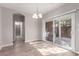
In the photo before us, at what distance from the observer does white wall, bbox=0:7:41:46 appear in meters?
4.48

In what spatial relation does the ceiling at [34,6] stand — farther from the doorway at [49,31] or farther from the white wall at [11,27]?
the doorway at [49,31]

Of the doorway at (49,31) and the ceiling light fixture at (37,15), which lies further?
the doorway at (49,31)

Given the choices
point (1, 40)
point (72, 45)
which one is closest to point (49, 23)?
point (72, 45)

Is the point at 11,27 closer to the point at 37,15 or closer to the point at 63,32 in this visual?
the point at 37,15

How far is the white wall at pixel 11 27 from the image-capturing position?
14.7ft

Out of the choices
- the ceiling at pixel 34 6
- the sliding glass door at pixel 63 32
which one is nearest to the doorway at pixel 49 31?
the sliding glass door at pixel 63 32

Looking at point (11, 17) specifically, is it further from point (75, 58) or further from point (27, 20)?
point (75, 58)

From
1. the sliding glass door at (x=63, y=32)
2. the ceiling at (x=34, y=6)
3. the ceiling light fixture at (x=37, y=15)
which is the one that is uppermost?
the ceiling at (x=34, y=6)

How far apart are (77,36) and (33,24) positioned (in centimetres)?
196

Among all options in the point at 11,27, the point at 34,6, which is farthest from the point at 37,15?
A: the point at 11,27

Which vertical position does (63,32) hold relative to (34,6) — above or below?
below

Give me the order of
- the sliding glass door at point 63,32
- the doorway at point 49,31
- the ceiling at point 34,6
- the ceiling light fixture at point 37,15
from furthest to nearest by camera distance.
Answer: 1. the doorway at point 49,31
2. the sliding glass door at point 63,32
3. the ceiling light fixture at point 37,15
4. the ceiling at point 34,6

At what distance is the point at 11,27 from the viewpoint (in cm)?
562

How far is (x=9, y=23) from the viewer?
222 inches
